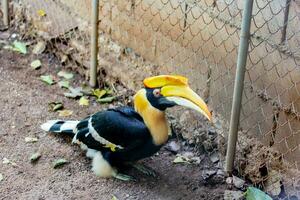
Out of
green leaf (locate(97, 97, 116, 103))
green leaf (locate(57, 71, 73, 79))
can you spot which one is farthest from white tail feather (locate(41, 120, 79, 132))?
green leaf (locate(57, 71, 73, 79))

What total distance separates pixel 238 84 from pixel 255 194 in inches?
22.1

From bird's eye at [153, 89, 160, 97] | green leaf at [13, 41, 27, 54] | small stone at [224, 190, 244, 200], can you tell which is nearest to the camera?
bird's eye at [153, 89, 160, 97]

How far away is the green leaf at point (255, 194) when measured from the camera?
3.31 metres

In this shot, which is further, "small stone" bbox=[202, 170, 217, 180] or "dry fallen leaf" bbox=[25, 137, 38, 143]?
"dry fallen leaf" bbox=[25, 137, 38, 143]

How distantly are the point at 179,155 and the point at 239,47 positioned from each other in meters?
0.85

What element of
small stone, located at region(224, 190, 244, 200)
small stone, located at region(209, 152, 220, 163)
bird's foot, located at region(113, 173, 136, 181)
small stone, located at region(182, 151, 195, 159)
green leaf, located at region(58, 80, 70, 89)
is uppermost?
green leaf, located at region(58, 80, 70, 89)

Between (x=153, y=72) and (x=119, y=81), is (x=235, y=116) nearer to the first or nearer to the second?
(x=153, y=72)

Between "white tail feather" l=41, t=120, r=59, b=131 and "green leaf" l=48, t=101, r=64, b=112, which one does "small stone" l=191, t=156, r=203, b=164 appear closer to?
"white tail feather" l=41, t=120, r=59, b=131

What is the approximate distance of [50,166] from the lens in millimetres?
3580

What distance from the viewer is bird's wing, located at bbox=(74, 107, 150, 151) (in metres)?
3.32

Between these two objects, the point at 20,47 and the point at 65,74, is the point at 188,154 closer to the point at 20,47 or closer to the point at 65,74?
the point at 65,74

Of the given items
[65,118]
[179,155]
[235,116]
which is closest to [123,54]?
[65,118]

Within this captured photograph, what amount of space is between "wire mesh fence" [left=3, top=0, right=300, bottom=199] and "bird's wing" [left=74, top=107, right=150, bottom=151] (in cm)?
51

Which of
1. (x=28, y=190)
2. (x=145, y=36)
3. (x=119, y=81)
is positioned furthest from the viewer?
(x=119, y=81)
